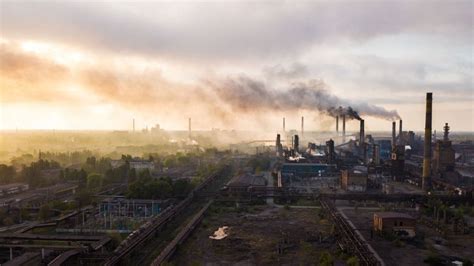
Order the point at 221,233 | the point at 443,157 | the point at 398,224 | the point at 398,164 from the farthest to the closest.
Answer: the point at 443,157 → the point at 398,164 → the point at 221,233 → the point at 398,224

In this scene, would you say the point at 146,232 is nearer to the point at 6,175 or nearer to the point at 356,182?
the point at 356,182

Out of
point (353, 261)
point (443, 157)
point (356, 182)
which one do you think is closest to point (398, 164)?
point (443, 157)

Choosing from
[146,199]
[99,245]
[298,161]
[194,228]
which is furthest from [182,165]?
[99,245]

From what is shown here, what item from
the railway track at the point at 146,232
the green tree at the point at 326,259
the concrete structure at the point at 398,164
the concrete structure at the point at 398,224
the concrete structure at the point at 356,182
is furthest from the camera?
the concrete structure at the point at 398,164

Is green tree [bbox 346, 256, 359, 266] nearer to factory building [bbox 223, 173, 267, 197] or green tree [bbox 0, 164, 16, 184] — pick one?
factory building [bbox 223, 173, 267, 197]

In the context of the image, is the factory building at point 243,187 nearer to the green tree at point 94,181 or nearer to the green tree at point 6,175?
the green tree at point 94,181

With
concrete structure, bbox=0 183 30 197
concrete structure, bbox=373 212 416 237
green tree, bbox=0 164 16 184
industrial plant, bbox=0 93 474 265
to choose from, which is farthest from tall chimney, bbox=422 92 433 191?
green tree, bbox=0 164 16 184

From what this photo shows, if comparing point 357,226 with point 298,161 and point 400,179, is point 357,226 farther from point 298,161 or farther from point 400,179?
point 298,161

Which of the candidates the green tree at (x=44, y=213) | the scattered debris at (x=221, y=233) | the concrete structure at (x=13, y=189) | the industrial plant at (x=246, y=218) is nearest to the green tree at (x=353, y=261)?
the industrial plant at (x=246, y=218)

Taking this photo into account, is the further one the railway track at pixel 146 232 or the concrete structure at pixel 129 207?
the concrete structure at pixel 129 207

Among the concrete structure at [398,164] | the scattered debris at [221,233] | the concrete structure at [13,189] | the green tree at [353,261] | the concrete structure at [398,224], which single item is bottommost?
the scattered debris at [221,233]

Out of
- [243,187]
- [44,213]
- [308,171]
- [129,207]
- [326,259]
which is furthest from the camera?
[308,171]

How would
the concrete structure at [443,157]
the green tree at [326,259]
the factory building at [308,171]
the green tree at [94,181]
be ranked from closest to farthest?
the green tree at [326,259] < the green tree at [94,181] < the concrete structure at [443,157] < the factory building at [308,171]
